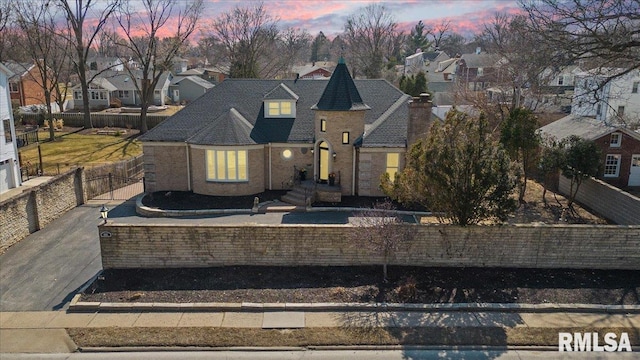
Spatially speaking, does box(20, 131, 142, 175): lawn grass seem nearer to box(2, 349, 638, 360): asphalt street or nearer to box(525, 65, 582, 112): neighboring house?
box(2, 349, 638, 360): asphalt street

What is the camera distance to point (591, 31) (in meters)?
20.8

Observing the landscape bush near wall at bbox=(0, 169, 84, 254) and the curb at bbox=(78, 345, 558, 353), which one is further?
the landscape bush near wall at bbox=(0, 169, 84, 254)

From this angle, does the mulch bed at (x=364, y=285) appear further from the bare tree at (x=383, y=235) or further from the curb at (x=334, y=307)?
the bare tree at (x=383, y=235)

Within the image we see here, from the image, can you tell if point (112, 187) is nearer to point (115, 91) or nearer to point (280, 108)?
point (280, 108)

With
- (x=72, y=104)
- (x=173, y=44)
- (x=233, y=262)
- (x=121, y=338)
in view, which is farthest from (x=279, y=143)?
(x=72, y=104)

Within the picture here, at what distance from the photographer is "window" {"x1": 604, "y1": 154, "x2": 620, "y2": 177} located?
2805cm

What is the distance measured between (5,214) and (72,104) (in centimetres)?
5351

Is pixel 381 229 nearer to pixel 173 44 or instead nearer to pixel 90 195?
pixel 90 195

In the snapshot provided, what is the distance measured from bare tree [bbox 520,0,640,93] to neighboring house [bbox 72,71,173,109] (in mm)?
→ 55596

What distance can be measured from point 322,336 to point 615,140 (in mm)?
23605

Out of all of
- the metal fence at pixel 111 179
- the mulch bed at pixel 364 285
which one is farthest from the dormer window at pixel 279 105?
the mulch bed at pixel 364 285

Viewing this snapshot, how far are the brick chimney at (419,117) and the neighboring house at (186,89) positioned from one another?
52.4 metres

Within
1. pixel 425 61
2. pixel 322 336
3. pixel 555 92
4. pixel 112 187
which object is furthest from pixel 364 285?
pixel 425 61

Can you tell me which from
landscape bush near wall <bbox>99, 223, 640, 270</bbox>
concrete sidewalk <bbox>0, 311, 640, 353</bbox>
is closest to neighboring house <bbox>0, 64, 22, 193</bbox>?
landscape bush near wall <bbox>99, 223, 640, 270</bbox>
